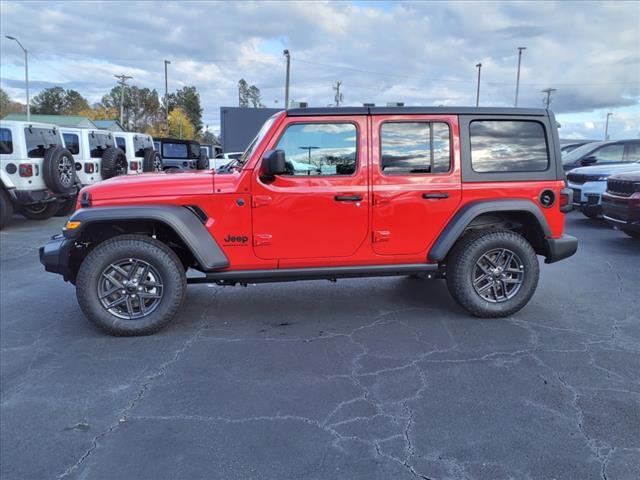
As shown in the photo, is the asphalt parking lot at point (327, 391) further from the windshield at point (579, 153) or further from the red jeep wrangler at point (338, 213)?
the windshield at point (579, 153)

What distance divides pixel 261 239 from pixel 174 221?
2.39 ft

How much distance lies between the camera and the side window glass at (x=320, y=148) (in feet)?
14.2

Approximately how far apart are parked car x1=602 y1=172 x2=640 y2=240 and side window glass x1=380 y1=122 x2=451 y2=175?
462cm

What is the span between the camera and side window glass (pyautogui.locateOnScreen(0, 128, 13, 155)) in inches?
375

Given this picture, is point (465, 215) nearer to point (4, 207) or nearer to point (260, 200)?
point (260, 200)

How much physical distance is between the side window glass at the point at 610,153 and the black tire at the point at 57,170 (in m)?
12.1

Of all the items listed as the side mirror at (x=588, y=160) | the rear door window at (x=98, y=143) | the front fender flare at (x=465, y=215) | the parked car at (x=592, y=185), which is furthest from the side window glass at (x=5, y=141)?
the side mirror at (x=588, y=160)

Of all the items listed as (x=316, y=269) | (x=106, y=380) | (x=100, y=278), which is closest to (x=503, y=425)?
(x=316, y=269)

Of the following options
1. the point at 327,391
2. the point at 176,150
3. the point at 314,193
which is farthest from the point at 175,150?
the point at 327,391

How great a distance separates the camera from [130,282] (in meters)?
4.27

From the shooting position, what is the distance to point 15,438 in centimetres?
286

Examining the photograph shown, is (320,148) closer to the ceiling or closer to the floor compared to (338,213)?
closer to the ceiling

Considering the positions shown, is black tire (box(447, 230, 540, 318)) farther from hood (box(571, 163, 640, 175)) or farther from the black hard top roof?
hood (box(571, 163, 640, 175))

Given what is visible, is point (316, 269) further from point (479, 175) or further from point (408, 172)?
point (479, 175)
